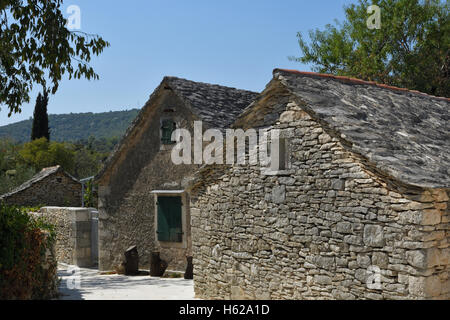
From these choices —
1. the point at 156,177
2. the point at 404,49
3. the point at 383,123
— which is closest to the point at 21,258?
the point at 156,177

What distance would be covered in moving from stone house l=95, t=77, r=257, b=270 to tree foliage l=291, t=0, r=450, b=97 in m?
8.50

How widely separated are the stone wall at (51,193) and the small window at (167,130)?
9019 millimetres

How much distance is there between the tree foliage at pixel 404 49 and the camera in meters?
20.3

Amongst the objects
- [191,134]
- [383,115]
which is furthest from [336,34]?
[383,115]

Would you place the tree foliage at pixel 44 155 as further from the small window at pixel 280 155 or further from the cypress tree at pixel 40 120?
the small window at pixel 280 155

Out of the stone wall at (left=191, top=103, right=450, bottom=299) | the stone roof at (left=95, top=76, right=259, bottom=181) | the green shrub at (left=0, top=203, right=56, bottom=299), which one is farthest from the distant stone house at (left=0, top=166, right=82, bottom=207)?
the stone wall at (left=191, top=103, right=450, bottom=299)

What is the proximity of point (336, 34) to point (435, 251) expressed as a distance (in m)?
Result: 18.7

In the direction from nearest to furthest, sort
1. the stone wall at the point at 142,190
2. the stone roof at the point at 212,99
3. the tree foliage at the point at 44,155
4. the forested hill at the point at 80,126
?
the stone roof at the point at 212,99 → the stone wall at the point at 142,190 → the tree foliage at the point at 44,155 → the forested hill at the point at 80,126

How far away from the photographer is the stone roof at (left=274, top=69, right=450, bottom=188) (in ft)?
20.9

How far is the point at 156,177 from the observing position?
13648mm

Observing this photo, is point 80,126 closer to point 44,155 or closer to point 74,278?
point 44,155

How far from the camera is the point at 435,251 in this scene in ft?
20.0

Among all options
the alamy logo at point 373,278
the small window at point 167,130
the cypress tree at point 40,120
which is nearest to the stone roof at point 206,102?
the small window at point 167,130

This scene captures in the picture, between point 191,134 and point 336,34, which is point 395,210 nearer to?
point 191,134
